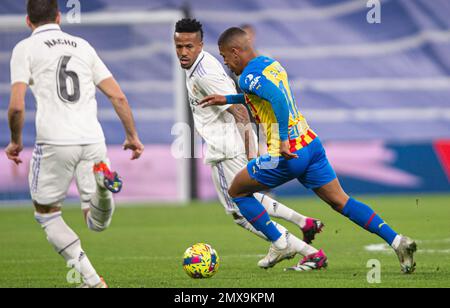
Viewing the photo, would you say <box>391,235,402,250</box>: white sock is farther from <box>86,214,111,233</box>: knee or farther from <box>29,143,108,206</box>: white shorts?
<box>29,143,108,206</box>: white shorts

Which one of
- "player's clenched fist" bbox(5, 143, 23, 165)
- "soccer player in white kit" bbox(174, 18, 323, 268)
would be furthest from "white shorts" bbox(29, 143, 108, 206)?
"soccer player in white kit" bbox(174, 18, 323, 268)

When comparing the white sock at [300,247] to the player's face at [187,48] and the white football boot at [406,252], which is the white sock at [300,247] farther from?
the player's face at [187,48]

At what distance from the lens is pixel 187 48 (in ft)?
29.8

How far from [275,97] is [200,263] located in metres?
1.58

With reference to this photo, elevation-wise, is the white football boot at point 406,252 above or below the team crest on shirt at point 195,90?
below

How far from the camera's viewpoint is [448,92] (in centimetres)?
2103

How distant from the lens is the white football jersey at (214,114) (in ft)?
29.6

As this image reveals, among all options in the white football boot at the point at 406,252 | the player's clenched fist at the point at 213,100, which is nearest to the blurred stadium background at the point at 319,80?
the player's clenched fist at the point at 213,100

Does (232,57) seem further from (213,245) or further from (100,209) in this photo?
(213,245)

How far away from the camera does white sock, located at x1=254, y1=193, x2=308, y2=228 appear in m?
9.00

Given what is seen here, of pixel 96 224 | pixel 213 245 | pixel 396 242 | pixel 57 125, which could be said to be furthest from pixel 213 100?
pixel 213 245
